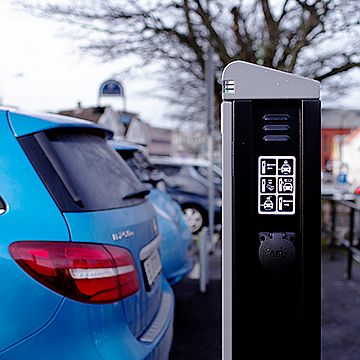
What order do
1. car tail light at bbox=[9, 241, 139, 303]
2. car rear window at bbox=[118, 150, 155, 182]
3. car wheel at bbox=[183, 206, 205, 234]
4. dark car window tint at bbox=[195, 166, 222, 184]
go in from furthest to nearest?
dark car window tint at bbox=[195, 166, 222, 184]
car wheel at bbox=[183, 206, 205, 234]
car rear window at bbox=[118, 150, 155, 182]
car tail light at bbox=[9, 241, 139, 303]

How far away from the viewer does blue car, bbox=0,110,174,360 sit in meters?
2.40

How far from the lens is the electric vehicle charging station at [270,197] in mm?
2320

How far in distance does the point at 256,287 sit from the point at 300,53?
31.3 ft

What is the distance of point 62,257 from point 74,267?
0.22 ft

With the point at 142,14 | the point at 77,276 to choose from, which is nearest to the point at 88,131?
the point at 77,276

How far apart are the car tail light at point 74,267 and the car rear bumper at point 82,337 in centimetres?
5

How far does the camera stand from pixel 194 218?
12.8m

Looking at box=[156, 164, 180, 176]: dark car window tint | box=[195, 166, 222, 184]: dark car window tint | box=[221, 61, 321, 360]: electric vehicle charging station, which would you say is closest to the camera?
box=[221, 61, 321, 360]: electric vehicle charging station

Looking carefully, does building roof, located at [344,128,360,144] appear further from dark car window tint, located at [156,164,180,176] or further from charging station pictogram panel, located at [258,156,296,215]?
charging station pictogram panel, located at [258,156,296,215]

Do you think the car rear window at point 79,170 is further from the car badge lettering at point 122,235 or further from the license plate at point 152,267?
the license plate at point 152,267

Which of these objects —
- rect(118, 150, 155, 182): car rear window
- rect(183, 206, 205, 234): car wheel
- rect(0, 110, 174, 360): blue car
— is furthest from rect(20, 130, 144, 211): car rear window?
rect(183, 206, 205, 234): car wheel

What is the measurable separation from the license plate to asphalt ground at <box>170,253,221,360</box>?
4.83 feet

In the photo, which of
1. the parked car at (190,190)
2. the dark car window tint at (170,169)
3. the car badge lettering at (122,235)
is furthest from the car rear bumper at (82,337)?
the dark car window tint at (170,169)

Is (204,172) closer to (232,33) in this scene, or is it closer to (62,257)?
(232,33)
